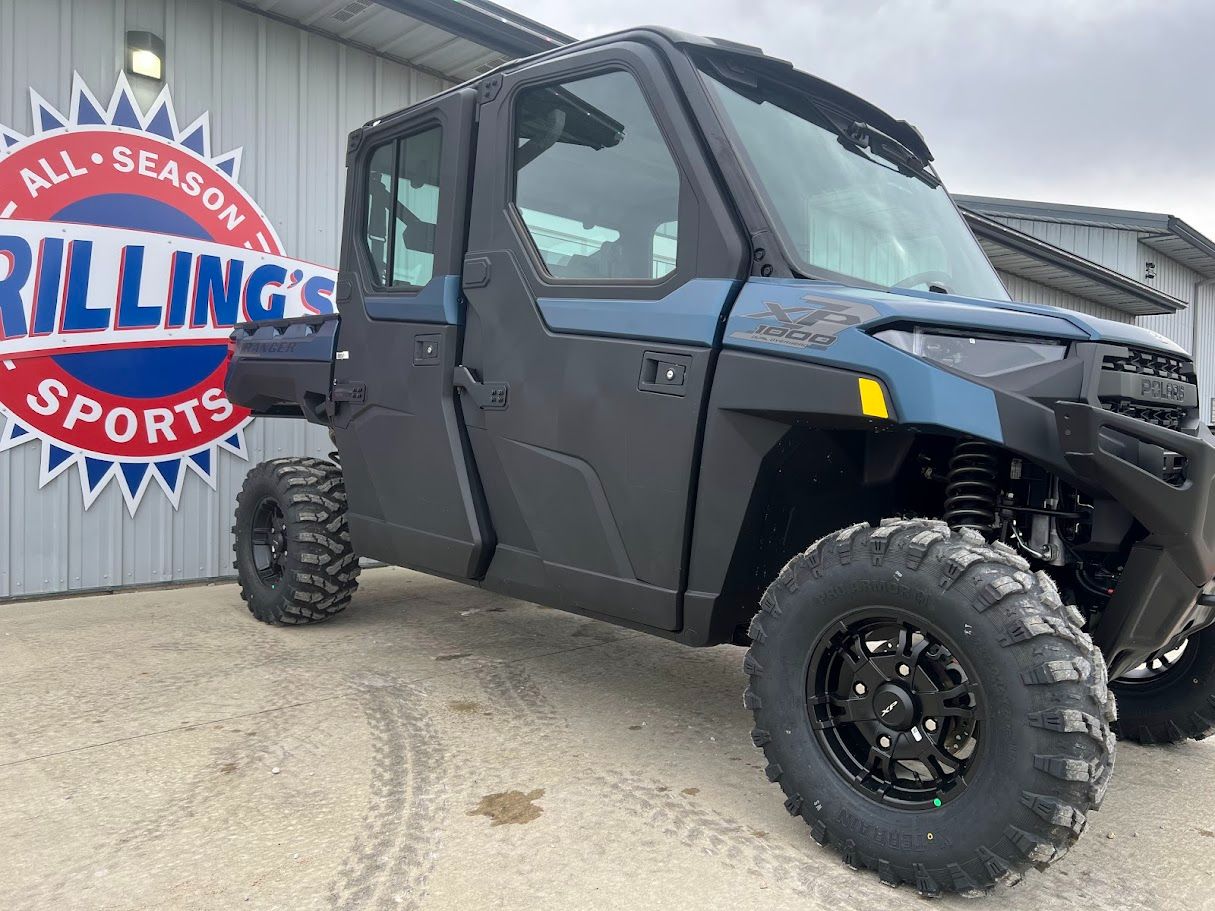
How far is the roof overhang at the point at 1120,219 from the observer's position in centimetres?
1855

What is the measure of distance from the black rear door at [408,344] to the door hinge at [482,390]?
100 mm

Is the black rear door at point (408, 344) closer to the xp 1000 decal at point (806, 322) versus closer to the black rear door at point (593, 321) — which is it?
the black rear door at point (593, 321)

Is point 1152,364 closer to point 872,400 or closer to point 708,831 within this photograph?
point 872,400

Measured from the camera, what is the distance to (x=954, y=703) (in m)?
2.29

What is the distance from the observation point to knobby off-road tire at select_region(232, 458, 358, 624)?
4.66 meters

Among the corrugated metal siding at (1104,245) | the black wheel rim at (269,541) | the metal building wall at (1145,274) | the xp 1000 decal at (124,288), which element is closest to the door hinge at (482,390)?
the black wheel rim at (269,541)

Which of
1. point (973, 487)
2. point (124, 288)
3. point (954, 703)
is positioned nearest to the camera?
point (954, 703)

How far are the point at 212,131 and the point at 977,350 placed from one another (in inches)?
225

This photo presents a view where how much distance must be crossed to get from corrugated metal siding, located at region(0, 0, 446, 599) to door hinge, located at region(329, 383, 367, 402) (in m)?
2.50

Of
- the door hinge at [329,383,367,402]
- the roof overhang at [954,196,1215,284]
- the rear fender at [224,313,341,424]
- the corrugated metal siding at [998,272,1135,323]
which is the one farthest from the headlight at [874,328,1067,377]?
the roof overhang at [954,196,1215,284]

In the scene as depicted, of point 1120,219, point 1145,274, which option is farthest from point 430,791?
point 1145,274

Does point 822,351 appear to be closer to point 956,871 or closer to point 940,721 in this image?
point 940,721

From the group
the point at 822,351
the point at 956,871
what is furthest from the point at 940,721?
the point at 822,351

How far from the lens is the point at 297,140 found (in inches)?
262
